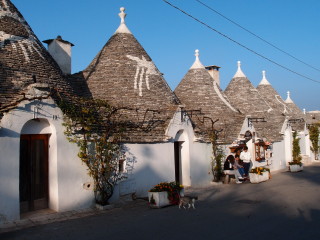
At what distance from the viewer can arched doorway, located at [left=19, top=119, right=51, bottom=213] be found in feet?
29.0

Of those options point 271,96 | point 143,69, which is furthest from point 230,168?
point 271,96

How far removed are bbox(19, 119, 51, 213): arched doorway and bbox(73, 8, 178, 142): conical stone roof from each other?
334cm

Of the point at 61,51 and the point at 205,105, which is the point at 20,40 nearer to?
the point at 61,51

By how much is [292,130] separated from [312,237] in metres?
18.9

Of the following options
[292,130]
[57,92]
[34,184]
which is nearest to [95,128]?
[57,92]

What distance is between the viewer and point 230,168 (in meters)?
15.9

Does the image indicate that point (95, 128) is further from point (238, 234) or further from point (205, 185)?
point (205, 185)

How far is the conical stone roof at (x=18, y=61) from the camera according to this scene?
8891 mm

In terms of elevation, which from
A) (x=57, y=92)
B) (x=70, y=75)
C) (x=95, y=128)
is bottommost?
(x=95, y=128)

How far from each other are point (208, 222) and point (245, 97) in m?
15.8

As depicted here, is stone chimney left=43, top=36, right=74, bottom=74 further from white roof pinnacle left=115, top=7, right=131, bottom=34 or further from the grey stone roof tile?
the grey stone roof tile

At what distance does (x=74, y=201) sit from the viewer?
9398mm

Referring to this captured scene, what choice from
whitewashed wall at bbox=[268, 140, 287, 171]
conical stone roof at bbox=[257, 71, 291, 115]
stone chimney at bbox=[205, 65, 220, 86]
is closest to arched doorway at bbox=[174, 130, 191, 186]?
whitewashed wall at bbox=[268, 140, 287, 171]

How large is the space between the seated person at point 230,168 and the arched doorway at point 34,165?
28.2 feet
